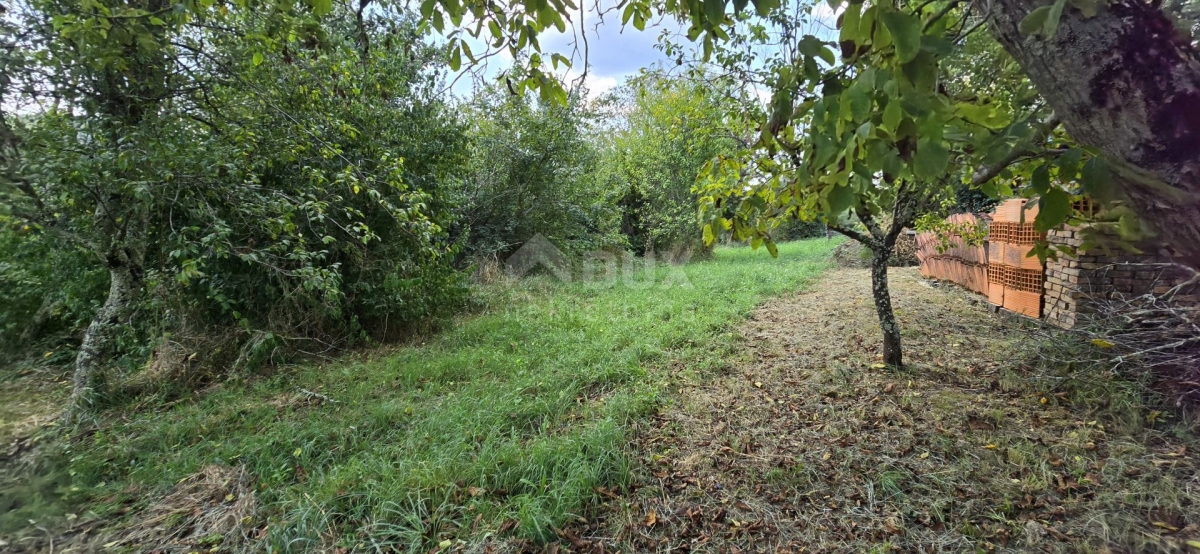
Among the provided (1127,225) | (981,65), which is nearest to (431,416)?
(1127,225)

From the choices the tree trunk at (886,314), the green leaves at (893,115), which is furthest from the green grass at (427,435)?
the green leaves at (893,115)

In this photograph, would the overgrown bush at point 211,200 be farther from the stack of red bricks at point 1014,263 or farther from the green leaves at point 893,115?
the stack of red bricks at point 1014,263

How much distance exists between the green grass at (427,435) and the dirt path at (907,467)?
0.35 m

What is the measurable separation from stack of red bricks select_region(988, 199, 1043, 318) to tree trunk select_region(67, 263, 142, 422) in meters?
6.93

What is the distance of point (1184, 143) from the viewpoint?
2.31ft

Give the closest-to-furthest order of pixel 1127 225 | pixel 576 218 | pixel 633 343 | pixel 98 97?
pixel 1127 225, pixel 98 97, pixel 633 343, pixel 576 218

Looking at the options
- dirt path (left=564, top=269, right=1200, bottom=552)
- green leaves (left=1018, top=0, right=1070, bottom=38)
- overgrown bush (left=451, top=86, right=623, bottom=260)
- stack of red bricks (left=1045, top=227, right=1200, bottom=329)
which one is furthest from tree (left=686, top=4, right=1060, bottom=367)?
overgrown bush (left=451, top=86, right=623, bottom=260)

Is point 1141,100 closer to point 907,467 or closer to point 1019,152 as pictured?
point 1019,152

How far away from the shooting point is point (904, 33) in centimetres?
78

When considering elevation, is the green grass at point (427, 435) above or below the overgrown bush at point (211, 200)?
below

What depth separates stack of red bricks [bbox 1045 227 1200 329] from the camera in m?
2.91

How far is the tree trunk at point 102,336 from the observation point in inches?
124

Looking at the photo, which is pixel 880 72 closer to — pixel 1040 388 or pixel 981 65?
pixel 1040 388

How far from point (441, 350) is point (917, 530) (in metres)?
3.94
